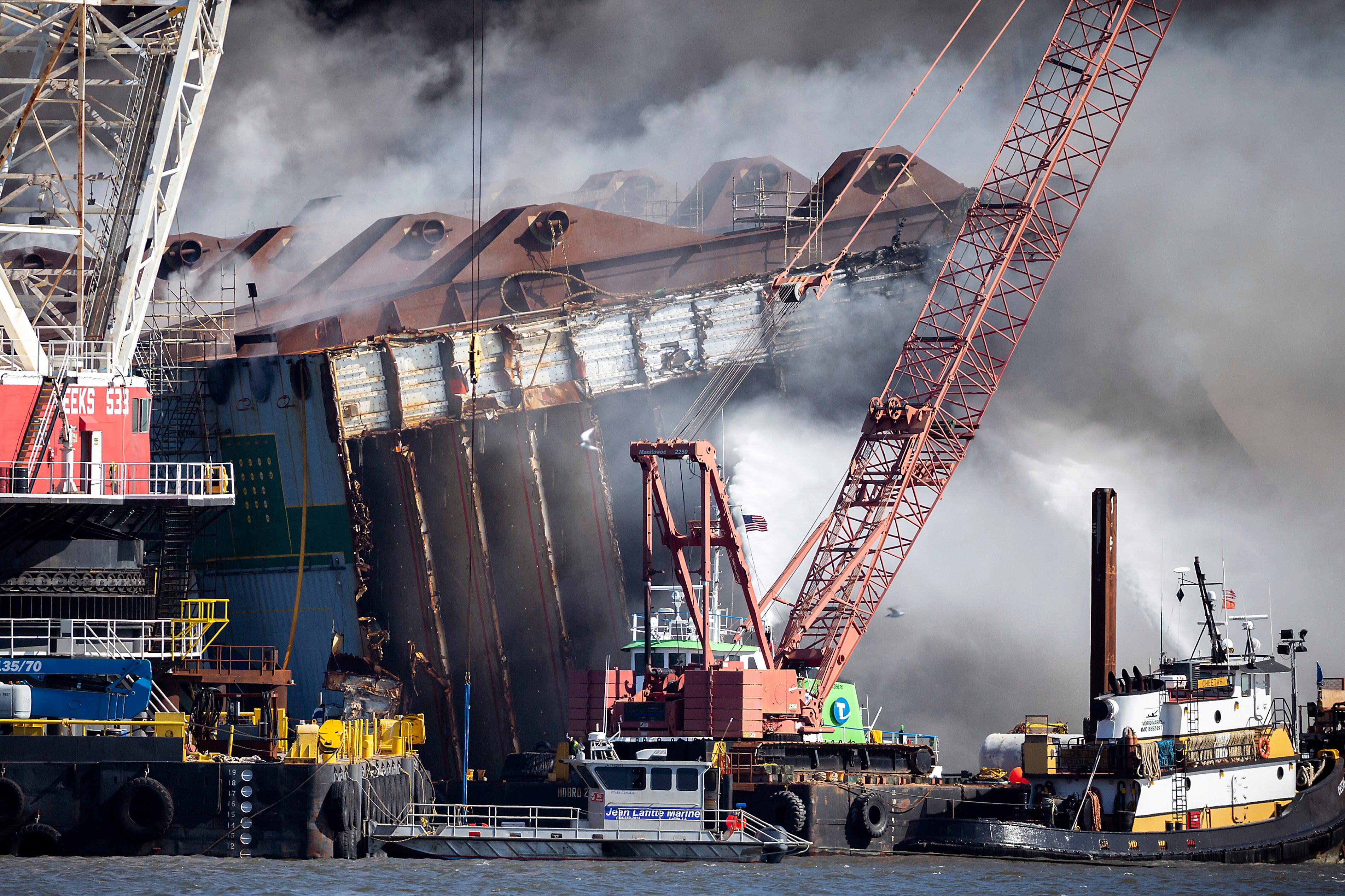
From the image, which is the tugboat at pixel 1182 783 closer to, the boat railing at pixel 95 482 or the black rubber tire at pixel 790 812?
the black rubber tire at pixel 790 812

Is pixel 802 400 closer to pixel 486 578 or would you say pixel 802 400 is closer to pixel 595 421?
pixel 595 421

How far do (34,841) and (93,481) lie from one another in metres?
13.0

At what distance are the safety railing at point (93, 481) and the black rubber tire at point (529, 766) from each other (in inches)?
428

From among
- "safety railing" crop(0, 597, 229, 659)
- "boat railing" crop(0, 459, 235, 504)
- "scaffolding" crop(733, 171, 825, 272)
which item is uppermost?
"scaffolding" crop(733, 171, 825, 272)

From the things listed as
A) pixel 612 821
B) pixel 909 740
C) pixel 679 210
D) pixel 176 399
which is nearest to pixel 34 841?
pixel 612 821

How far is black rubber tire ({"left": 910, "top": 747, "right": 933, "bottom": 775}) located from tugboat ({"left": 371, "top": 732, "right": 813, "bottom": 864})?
769 centimetres

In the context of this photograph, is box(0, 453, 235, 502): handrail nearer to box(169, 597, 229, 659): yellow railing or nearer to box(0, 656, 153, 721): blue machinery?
box(169, 597, 229, 659): yellow railing

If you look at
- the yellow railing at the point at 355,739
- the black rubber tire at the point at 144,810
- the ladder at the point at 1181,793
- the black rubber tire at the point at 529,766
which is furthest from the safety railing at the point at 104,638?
the ladder at the point at 1181,793

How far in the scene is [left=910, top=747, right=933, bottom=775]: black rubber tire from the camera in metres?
46.9

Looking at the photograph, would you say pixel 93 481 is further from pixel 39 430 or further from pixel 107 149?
pixel 107 149

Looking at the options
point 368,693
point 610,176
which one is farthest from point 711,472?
point 610,176

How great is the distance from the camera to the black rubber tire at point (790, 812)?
4328 centimetres

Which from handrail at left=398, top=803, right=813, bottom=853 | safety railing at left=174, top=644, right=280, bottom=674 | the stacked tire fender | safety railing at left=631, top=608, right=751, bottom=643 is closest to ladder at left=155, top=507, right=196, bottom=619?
safety railing at left=174, top=644, right=280, bottom=674

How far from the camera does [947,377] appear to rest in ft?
185
